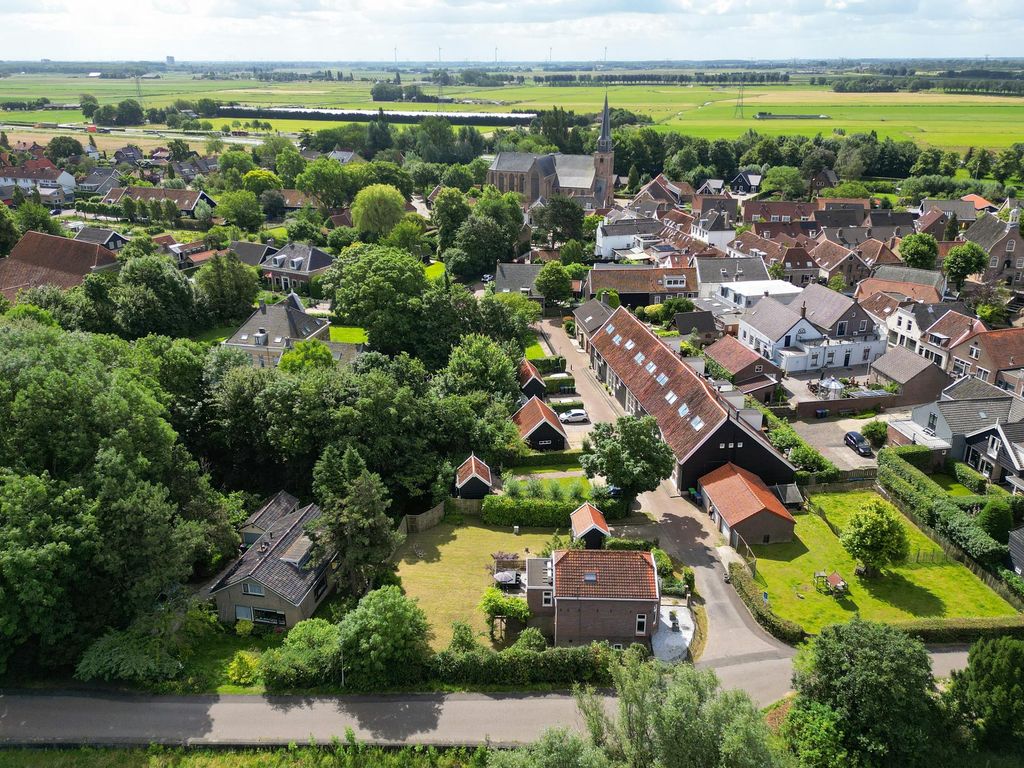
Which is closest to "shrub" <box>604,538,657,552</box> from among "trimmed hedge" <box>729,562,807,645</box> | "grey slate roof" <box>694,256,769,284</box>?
"trimmed hedge" <box>729,562,807,645</box>

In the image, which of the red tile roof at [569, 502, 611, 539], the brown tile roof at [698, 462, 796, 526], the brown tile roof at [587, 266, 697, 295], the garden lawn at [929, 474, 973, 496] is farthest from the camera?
the brown tile roof at [587, 266, 697, 295]

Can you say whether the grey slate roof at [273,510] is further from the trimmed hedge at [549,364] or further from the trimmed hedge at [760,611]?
the trimmed hedge at [549,364]

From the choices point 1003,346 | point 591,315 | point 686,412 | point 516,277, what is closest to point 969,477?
point 686,412

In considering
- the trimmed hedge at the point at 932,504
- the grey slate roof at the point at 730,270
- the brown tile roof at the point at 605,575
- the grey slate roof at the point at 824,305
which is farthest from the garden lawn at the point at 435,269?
the brown tile roof at the point at 605,575

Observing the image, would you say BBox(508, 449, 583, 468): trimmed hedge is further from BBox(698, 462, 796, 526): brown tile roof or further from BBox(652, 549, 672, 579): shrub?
BBox(652, 549, 672, 579): shrub

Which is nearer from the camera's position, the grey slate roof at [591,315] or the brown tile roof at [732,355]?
the brown tile roof at [732,355]

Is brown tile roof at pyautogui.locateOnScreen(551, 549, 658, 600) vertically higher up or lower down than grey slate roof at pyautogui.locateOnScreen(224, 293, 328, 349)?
higher up
